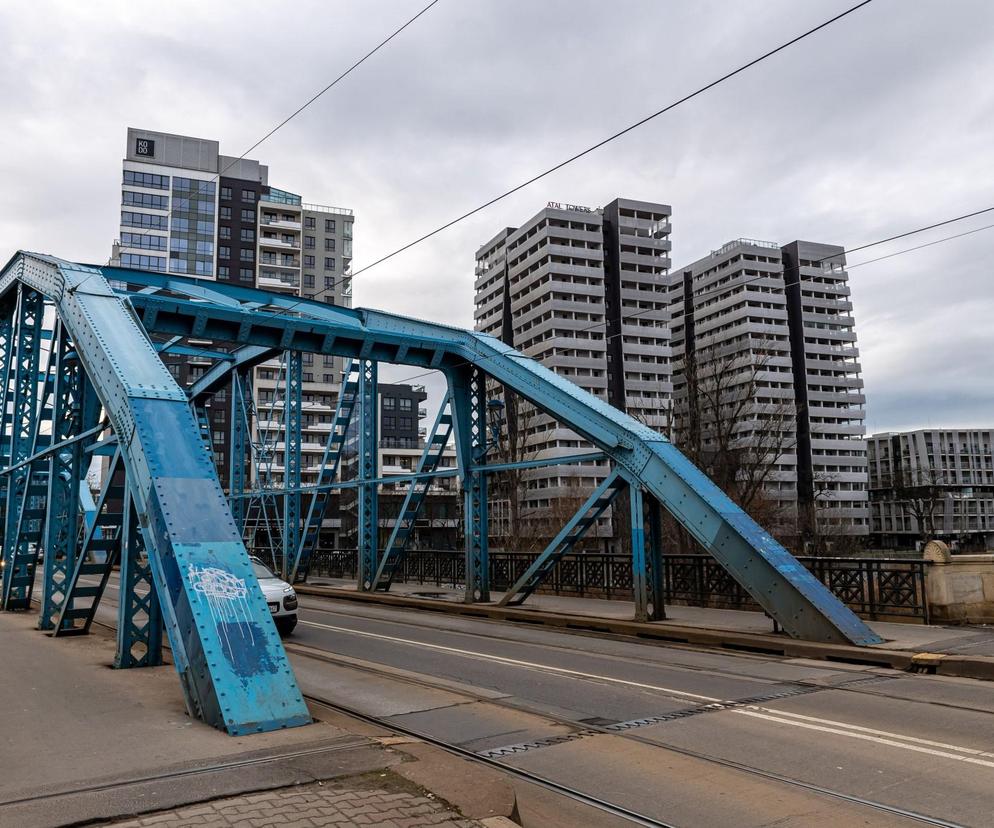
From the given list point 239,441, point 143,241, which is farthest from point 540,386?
point 143,241

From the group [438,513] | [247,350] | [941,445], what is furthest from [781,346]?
[247,350]

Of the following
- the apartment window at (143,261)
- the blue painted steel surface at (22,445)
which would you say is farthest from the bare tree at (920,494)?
the apartment window at (143,261)

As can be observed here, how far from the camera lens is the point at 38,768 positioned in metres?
6.22

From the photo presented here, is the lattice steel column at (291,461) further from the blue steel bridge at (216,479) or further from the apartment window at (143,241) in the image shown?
the apartment window at (143,241)

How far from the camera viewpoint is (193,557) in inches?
324

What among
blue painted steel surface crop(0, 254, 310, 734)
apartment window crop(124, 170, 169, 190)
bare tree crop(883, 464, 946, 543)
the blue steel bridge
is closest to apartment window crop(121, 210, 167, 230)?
apartment window crop(124, 170, 169, 190)

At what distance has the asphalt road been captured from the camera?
593 centimetres

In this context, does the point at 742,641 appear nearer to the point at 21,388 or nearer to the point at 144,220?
the point at 21,388

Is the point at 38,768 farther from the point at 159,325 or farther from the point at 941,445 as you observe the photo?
the point at 941,445

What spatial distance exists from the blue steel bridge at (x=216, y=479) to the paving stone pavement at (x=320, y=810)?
1957 millimetres

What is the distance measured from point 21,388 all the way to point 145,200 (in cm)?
8013

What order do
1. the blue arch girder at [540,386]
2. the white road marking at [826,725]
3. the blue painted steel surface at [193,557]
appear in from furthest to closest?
1. the blue arch girder at [540,386]
2. the blue painted steel surface at [193,557]
3. the white road marking at [826,725]

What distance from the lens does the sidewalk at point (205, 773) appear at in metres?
5.05

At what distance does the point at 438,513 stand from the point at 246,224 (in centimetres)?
4082
